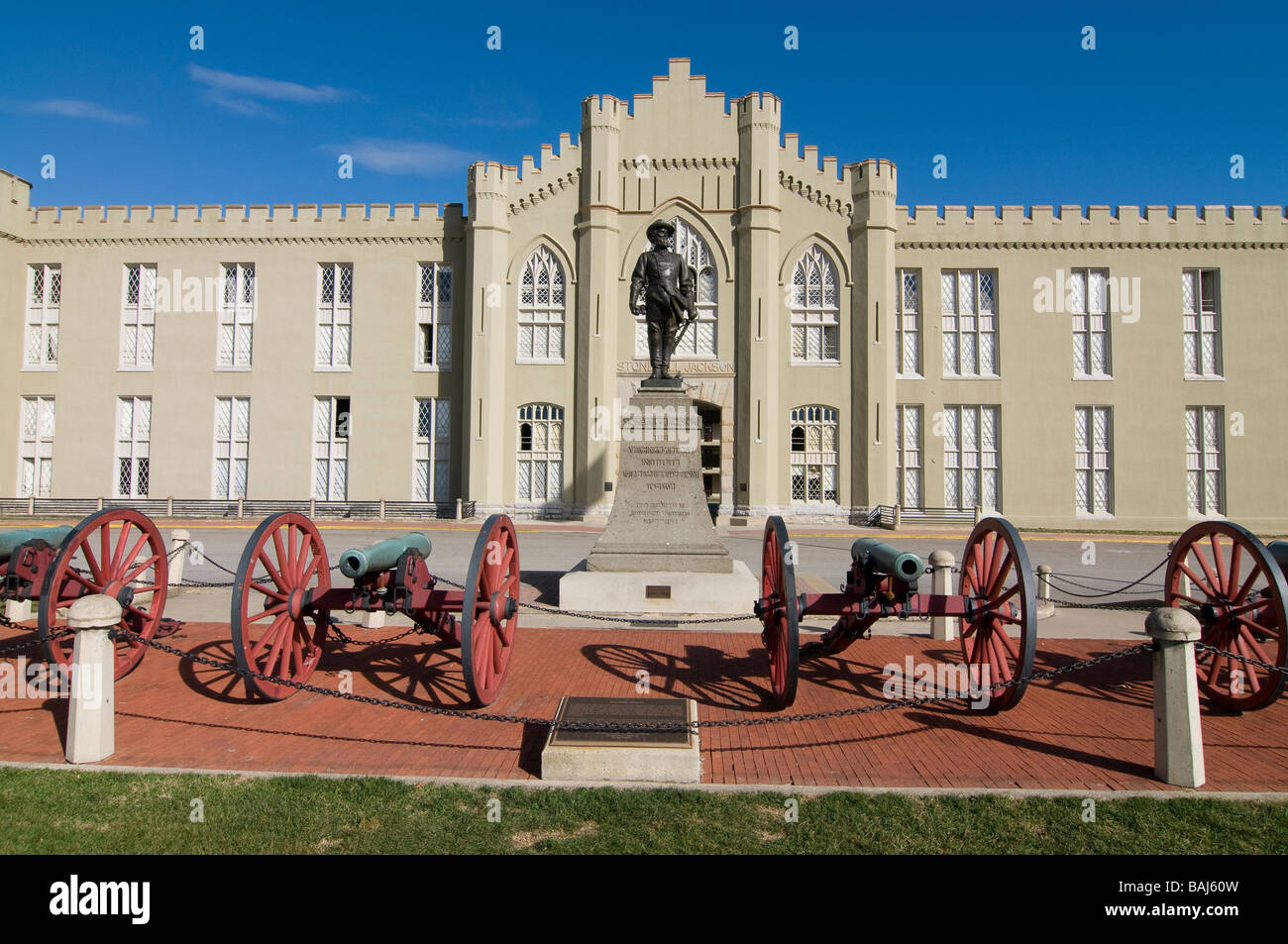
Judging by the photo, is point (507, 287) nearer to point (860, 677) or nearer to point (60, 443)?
point (60, 443)

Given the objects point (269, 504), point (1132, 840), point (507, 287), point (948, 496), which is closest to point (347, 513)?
point (269, 504)

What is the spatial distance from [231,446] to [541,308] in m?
12.2

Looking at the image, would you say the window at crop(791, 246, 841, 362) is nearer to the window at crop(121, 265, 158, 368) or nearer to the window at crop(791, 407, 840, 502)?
the window at crop(791, 407, 840, 502)

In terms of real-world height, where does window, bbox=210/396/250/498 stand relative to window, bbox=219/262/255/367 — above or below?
below

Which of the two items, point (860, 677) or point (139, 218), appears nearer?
point (860, 677)

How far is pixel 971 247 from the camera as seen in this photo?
25.9 m

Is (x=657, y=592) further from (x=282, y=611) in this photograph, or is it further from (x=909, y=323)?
(x=909, y=323)

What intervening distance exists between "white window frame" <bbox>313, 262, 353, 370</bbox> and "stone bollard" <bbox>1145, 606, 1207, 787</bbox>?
2632 centimetres

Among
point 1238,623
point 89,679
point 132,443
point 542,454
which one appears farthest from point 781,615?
point 132,443

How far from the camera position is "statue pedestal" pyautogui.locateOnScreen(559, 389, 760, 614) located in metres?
9.92

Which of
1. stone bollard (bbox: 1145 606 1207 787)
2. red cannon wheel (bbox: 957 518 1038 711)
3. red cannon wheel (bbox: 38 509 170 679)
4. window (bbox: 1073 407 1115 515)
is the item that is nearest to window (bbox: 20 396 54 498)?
red cannon wheel (bbox: 38 509 170 679)

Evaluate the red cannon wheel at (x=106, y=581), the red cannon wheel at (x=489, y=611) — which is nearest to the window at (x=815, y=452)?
the red cannon wheel at (x=489, y=611)

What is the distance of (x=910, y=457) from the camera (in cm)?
2597
